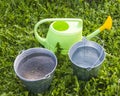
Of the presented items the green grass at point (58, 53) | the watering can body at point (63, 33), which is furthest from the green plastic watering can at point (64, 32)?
the green grass at point (58, 53)

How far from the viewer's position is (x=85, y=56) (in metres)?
2.50

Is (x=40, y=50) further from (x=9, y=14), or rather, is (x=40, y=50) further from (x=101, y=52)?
(x=9, y=14)

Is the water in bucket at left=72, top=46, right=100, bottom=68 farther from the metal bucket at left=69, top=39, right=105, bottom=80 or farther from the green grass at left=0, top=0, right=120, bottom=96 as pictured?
the green grass at left=0, top=0, right=120, bottom=96

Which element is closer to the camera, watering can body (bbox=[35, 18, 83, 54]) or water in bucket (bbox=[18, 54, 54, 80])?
water in bucket (bbox=[18, 54, 54, 80])

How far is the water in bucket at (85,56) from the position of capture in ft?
8.05

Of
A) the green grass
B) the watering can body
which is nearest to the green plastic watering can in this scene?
the watering can body

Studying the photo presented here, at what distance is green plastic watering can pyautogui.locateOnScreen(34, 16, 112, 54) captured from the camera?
8.20ft

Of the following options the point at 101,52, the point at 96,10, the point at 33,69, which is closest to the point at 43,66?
the point at 33,69

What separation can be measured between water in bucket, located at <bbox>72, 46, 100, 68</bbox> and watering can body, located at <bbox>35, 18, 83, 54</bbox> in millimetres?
100

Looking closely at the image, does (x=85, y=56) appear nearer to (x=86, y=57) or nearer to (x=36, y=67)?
(x=86, y=57)

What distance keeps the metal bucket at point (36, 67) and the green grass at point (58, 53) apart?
0.12m

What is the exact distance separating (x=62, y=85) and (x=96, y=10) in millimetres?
990

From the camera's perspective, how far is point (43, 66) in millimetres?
2434

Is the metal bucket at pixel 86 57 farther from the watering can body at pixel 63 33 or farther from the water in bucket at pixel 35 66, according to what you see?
the water in bucket at pixel 35 66
